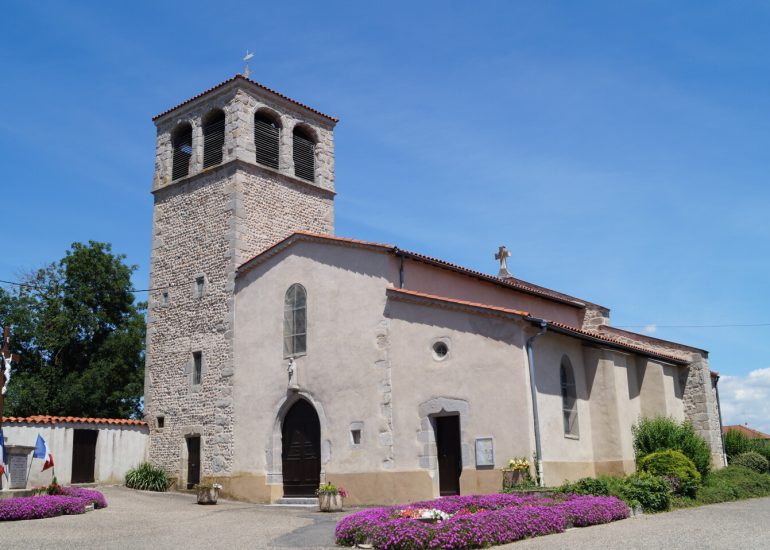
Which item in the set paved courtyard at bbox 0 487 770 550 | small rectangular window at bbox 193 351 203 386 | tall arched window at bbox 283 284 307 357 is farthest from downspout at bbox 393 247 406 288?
small rectangular window at bbox 193 351 203 386

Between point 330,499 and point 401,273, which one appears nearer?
point 330,499

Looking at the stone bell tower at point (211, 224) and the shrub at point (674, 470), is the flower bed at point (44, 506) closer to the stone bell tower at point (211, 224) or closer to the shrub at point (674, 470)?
the stone bell tower at point (211, 224)

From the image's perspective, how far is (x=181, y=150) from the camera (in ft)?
89.5

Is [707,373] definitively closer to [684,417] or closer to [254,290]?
[684,417]

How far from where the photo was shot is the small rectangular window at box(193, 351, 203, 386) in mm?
24375

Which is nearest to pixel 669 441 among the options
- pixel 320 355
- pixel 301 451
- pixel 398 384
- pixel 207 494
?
pixel 398 384

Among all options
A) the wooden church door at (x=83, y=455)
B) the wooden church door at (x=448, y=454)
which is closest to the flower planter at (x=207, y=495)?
the wooden church door at (x=83, y=455)

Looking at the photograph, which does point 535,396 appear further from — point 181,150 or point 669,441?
point 181,150

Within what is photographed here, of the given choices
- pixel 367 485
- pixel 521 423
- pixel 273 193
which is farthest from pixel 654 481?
pixel 273 193

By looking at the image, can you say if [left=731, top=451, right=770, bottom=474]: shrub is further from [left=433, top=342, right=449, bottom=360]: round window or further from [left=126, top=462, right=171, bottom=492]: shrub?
[left=126, top=462, right=171, bottom=492]: shrub

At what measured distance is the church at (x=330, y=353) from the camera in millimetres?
18172

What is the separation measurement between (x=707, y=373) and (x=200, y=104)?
20.2m

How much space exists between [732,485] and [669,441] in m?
1.88

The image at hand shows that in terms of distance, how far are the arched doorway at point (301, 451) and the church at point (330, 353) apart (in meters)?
0.05
